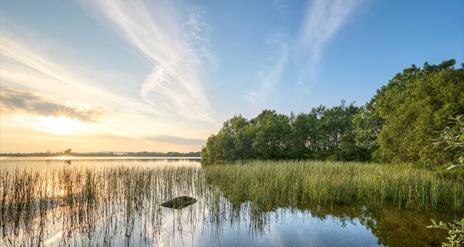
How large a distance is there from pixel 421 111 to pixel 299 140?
2312 centimetres

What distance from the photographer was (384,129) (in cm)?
1956

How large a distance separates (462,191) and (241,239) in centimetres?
802

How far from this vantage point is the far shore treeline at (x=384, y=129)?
46.0ft

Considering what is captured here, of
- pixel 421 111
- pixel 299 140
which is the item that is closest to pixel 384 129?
pixel 421 111

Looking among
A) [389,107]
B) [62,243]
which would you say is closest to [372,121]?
[389,107]

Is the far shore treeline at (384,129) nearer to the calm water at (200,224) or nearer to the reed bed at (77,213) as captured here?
the calm water at (200,224)

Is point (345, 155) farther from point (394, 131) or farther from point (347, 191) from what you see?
point (347, 191)

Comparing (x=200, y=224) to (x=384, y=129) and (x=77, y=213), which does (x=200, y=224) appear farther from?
(x=384, y=129)

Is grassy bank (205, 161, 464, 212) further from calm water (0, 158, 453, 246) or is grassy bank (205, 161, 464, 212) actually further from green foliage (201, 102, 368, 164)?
green foliage (201, 102, 368, 164)

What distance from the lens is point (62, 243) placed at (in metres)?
5.03

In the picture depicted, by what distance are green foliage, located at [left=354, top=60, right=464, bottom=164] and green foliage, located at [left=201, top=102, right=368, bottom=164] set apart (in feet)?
40.7

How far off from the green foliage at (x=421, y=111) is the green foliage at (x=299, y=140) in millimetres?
12398

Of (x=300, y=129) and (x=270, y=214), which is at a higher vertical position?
(x=300, y=129)

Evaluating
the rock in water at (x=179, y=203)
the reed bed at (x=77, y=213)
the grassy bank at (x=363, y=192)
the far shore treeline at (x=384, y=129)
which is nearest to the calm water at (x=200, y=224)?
the reed bed at (x=77, y=213)
